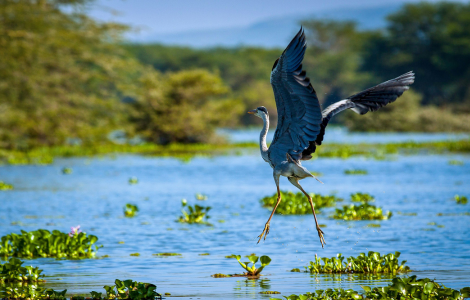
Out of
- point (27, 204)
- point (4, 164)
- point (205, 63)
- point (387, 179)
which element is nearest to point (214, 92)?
point (4, 164)

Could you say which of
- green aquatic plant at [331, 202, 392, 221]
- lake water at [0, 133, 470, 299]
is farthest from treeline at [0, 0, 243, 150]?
green aquatic plant at [331, 202, 392, 221]

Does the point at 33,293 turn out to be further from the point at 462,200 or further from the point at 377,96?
the point at 462,200

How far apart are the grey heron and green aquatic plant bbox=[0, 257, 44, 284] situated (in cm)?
262

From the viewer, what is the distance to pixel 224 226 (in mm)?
12062

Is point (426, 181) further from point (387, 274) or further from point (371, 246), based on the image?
point (387, 274)

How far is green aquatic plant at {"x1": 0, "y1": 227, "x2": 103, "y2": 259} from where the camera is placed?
9.26 metres

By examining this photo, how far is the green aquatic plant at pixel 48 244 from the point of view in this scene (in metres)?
9.26

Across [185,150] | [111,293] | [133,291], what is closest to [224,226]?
[111,293]

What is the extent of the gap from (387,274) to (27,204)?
10042 millimetres

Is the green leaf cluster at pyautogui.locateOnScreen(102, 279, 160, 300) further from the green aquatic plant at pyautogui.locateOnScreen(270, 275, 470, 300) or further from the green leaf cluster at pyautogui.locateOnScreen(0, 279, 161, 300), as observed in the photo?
the green aquatic plant at pyautogui.locateOnScreen(270, 275, 470, 300)

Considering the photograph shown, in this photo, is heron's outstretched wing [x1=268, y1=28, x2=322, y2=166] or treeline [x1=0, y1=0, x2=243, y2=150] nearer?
heron's outstretched wing [x1=268, y1=28, x2=322, y2=166]

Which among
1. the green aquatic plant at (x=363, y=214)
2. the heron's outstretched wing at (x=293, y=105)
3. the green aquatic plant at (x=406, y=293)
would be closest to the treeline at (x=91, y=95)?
the green aquatic plant at (x=363, y=214)

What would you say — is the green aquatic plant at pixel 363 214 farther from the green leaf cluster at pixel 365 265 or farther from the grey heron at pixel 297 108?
the grey heron at pixel 297 108

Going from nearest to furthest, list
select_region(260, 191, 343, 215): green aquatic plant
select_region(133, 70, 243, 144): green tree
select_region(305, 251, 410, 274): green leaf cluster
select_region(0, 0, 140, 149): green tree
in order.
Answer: select_region(305, 251, 410, 274): green leaf cluster
select_region(260, 191, 343, 215): green aquatic plant
select_region(0, 0, 140, 149): green tree
select_region(133, 70, 243, 144): green tree
